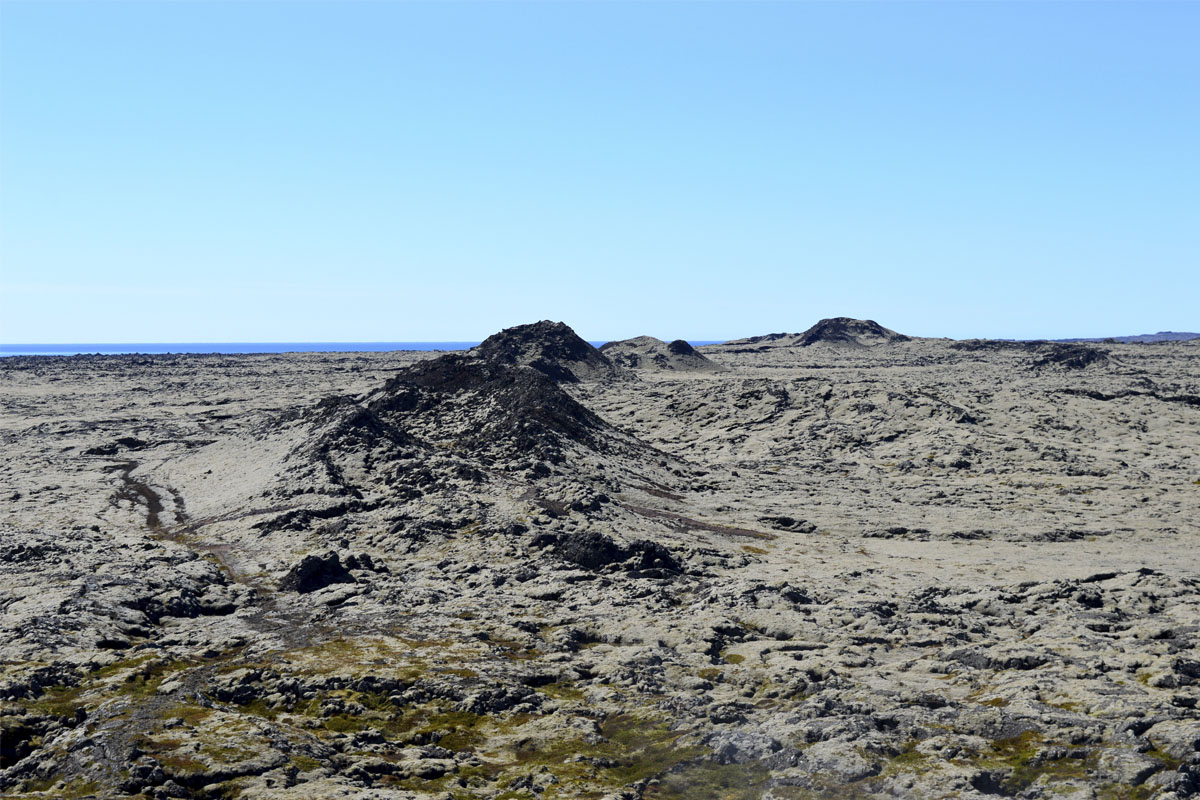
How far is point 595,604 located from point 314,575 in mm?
10624

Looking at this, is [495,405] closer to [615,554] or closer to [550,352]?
[615,554]

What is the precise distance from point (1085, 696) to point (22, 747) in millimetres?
24147

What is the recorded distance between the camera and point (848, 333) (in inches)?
7362

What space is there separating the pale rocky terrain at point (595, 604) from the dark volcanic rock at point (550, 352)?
46.3 metres

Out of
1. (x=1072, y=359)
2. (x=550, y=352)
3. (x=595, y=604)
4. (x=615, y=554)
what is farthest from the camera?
(x=1072, y=359)

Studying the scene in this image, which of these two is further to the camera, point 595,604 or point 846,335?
point 846,335

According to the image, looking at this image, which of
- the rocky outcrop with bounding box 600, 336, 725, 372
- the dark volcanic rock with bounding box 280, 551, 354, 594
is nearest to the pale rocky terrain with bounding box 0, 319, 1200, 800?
the dark volcanic rock with bounding box 280, 551, 354, 594

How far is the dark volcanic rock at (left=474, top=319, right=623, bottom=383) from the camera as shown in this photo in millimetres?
117250

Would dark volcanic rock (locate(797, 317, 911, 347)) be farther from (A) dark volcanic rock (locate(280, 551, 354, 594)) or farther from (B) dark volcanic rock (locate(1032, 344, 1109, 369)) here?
(A) dark volcanic rock (locate(280, 551, 354, 594))

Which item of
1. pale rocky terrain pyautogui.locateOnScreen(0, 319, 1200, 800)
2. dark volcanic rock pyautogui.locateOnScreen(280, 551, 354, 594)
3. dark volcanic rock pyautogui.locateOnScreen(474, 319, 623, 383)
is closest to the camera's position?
pale rocky terrain pyautogui.locateOnScreen(0, 319, 1200, 800)

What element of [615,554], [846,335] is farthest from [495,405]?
[846,335]

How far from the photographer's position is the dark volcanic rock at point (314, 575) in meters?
34.8

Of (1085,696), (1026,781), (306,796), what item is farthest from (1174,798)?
(306,796)

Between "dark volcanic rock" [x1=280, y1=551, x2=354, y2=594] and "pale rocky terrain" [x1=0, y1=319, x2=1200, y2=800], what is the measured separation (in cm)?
12
